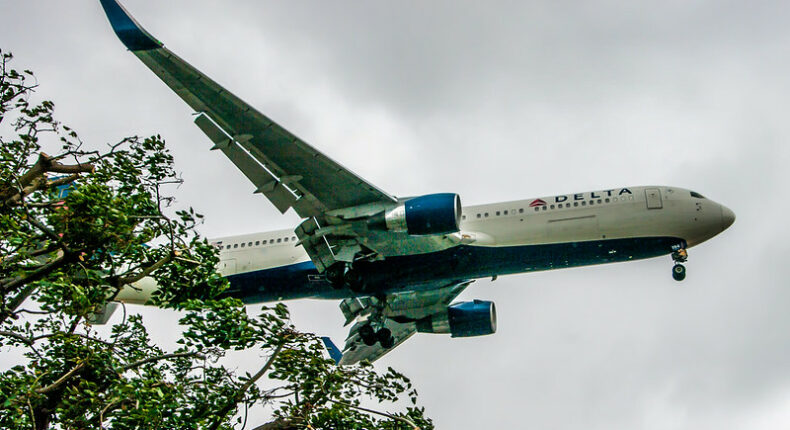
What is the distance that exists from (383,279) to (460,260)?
9.46 feet

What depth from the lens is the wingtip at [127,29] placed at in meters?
20.4

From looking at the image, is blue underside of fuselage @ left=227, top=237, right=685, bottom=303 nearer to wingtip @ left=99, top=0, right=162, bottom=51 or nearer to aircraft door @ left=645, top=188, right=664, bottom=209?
aircraft door @ left=645, top=188, right=664, bottom=209

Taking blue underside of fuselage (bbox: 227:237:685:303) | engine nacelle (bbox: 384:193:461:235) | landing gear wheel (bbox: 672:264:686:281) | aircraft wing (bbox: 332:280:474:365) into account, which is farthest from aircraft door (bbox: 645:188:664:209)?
aircraft wing (bbox: 332:280:474:365)

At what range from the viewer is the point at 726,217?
25.7m

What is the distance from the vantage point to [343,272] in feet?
84.7

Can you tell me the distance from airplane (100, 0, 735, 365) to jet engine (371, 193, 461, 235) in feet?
0.11

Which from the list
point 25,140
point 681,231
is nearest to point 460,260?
point 681,231

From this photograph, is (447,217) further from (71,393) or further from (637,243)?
(71,393)

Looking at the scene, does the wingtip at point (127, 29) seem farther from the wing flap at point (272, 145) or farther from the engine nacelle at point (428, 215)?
the engine nacelle at point (428, 215)

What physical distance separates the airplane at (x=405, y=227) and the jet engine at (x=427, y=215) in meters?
0.03

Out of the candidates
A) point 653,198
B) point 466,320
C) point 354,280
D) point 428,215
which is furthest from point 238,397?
point 466,320

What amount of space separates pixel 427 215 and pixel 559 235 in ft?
16.5

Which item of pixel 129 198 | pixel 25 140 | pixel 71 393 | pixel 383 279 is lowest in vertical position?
pixel 71 393

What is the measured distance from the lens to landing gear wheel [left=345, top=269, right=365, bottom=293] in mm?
25766
